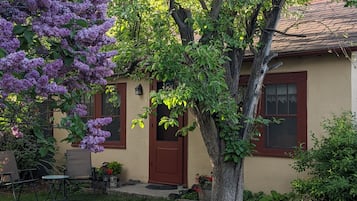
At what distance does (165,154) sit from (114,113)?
1.92m

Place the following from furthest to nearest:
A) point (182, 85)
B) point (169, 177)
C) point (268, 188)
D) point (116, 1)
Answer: point (169, 177), point (268, 188), point (116, 1), point (182, 85)

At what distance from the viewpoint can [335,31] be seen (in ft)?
28.7

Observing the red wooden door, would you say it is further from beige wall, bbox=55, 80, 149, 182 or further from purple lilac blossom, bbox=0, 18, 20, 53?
purple lilac blossom, bbox=0, 18, 20, 53

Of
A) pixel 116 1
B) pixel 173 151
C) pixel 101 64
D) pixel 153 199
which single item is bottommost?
pixel 153 199

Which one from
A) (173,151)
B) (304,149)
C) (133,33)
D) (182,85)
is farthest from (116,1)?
(173,151)

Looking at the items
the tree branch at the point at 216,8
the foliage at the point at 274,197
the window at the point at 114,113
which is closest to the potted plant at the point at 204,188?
the foliage at the point at 274,197

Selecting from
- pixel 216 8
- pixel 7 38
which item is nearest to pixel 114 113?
pixel 216 8

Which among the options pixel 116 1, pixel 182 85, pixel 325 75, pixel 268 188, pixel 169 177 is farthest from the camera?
pixel 169 177

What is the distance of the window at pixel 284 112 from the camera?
8.51 meters

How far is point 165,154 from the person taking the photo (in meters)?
10.9

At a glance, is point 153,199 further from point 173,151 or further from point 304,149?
point 304,149

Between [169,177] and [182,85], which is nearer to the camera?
[182,85]

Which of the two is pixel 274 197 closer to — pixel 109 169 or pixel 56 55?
pixel 109 169

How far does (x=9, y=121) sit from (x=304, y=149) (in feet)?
19.1
